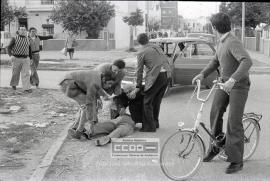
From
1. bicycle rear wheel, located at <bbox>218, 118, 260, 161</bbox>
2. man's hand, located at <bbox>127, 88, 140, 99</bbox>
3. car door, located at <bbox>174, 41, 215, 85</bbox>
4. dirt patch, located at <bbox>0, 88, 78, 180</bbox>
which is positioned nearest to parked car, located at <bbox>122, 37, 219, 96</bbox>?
car door, located at <bbox>174, 41, 215, 85</bbox>

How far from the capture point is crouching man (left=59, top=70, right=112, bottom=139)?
284 inches

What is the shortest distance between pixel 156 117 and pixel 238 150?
2996 mm

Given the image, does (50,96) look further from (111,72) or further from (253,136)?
(253,136)

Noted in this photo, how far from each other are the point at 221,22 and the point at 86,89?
2.60m

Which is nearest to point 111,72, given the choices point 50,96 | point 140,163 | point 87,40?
point 140,163

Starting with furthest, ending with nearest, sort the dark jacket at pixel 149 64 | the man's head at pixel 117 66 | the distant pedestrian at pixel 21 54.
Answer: the distant pedestrian at pixel 21 54 → the dark jacket at pixel 149 64 → the man's head at pixel 117 66

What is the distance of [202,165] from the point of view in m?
6.07

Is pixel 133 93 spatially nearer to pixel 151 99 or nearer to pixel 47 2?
pixel 151 99

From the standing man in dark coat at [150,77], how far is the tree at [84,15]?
3319 centimetres

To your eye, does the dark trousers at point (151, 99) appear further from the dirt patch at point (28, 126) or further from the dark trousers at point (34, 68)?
the dark trousers at point (34, 68)

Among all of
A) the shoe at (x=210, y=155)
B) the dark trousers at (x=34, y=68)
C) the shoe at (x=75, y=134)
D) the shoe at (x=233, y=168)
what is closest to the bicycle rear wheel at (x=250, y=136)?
the shoe at (x=210, y=155)

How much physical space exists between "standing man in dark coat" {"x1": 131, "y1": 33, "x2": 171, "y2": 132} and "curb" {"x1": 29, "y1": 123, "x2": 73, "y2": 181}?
1.37 metres

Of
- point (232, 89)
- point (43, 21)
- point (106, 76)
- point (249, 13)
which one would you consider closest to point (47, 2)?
point (43, 21)

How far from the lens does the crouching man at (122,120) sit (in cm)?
767
